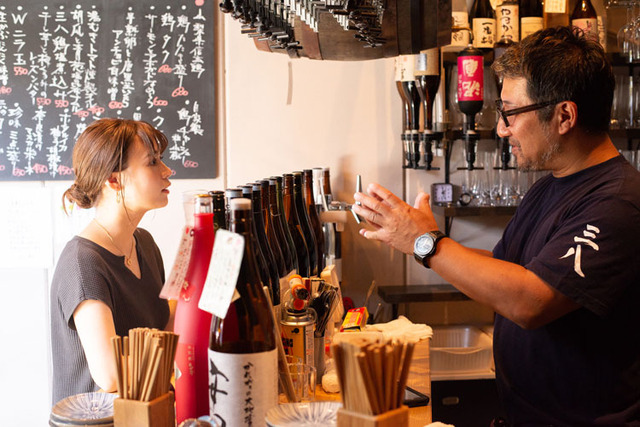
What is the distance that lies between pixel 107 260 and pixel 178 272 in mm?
921

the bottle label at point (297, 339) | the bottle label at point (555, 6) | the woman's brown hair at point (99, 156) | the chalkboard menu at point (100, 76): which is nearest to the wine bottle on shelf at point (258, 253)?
the bottle label at point (297, 339)

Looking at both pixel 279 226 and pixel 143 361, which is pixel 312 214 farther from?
pixel 143 361

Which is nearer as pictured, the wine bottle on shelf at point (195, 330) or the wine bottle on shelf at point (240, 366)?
the wine bottle on shelf at point (240, 366)

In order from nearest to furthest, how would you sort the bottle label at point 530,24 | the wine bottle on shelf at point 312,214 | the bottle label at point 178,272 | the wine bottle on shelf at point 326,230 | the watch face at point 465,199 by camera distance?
the bottle label at point 178,272 → the wine bottle on shelf at point 312,214 → the wine bottle on shelf at point 326,230 → the bottle label at point 530,24 → the watch face at point 465,199

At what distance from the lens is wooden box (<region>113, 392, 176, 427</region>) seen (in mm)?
887

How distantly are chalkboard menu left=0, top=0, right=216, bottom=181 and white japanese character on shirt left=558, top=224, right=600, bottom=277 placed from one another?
206cm

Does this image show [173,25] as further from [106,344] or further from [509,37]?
[106,344]

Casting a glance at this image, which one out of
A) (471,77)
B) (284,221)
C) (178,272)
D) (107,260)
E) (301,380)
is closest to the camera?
(178,272)

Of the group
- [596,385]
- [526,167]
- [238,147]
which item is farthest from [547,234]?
[238,147]

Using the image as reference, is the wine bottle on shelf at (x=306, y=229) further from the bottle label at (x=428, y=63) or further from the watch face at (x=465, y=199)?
the watch face at (x=465, y=199)

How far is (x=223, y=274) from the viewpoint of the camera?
93 centimetres

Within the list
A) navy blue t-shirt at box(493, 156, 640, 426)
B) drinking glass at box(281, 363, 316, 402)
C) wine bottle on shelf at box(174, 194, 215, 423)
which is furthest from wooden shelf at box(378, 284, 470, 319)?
wine bottle on shelf at box(174, 194, 215, 423)

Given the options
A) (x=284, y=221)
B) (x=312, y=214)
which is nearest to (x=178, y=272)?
(x=284, y=221)

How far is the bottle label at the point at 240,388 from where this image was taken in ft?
3.10
